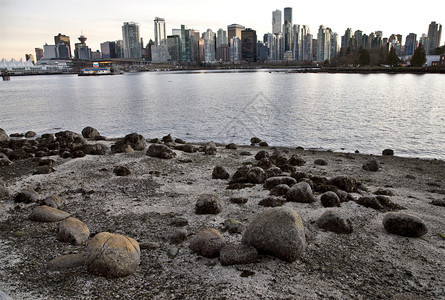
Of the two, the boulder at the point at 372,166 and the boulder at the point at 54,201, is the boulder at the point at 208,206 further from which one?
the boulder at the point at 372,166

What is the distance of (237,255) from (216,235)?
91 cm

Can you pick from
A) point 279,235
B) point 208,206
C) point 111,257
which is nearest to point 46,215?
point 111,257

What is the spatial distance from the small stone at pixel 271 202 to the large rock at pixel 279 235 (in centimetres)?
315

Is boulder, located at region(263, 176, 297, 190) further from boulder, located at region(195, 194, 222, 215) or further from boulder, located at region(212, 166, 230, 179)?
boulder, located at region(195, 194, 222, 215)

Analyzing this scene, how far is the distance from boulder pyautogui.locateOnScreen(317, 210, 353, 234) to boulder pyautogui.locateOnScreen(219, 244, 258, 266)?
2.65 meters

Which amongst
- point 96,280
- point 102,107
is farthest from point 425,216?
point 102,107

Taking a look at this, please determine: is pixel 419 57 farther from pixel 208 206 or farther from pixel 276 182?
pixel 208 206

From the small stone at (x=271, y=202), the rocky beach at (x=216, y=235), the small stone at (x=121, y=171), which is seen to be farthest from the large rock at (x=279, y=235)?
the small stone at (x=121, y=171)

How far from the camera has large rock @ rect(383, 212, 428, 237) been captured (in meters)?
8.57

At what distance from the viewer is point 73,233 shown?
841 cm

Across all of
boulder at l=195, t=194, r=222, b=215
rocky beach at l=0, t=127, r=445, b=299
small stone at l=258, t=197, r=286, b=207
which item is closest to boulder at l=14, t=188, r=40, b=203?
rocky beach at l=0, t=127, r=445, b=299

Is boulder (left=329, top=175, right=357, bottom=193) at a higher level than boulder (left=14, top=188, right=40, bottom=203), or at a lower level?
lower

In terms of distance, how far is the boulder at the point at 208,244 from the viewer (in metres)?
7.60

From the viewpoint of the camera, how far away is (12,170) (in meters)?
15.2
